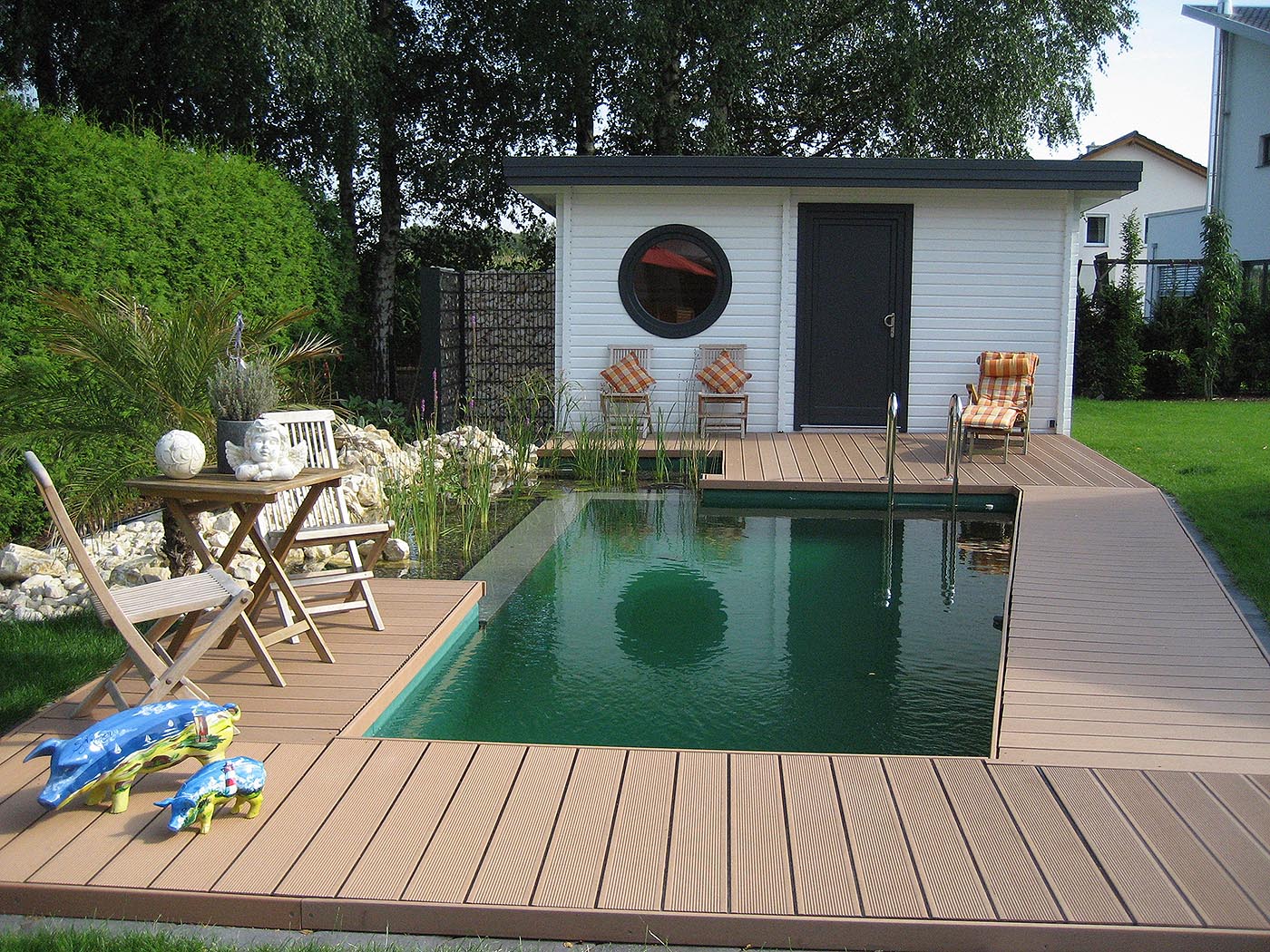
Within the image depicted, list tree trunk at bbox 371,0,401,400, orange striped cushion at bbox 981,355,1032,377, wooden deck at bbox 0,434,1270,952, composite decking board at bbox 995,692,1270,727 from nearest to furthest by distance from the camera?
wooden deck at bbox 0,434,1270,952 < composite decking board at bbox 995,692,1270,727 < orange striped cushion at bbox 981,355,1032,377 < tree trunk at bbox 371,0,401,400

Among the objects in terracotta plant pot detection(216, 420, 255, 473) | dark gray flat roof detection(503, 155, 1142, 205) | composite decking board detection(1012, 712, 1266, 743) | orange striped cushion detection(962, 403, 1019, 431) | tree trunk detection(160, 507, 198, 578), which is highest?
dark gray flat roof detection(503, 155, 1142, 205)

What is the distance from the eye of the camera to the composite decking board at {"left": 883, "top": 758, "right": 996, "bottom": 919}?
277 cm

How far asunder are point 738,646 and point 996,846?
8.10 feet

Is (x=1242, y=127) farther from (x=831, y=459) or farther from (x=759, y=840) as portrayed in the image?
(x=759, y=840)

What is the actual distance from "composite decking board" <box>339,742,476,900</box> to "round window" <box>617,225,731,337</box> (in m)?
7.89

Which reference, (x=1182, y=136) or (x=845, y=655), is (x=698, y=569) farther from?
(x=1182, y=136)

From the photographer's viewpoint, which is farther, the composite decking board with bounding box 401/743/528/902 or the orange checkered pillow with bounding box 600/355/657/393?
the orange checkered pillow with bounding box 600/355/657/393

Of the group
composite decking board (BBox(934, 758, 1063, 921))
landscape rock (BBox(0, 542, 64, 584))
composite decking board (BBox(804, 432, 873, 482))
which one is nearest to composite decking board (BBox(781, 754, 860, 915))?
composite decking board (BBox(934, 758, 1063, 921))

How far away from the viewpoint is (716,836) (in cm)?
309

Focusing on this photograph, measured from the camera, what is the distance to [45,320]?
6449 mm

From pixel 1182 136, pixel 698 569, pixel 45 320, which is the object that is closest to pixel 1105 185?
pixel 698 569

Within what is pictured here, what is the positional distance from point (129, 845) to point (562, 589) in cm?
356

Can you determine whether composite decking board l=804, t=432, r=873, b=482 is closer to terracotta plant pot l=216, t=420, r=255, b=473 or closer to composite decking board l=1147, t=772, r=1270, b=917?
terracotta plant pot l=216, t=420, r=255, b=473

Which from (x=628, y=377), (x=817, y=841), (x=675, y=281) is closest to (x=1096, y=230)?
(x=675, y=281)
